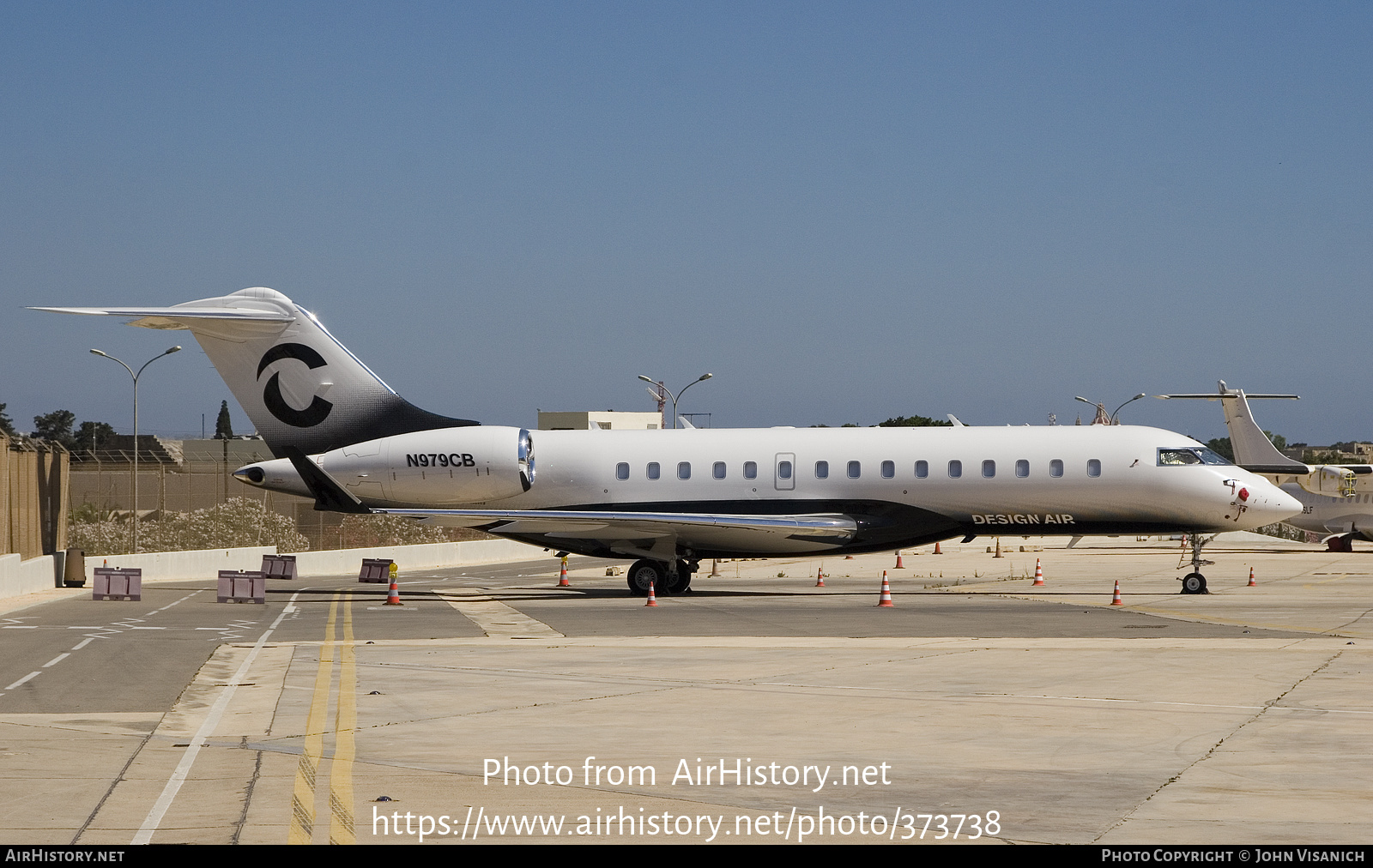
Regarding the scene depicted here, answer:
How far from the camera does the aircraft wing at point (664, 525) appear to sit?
98.8ft

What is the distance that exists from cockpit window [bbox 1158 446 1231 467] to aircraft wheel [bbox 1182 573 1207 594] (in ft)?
7.71

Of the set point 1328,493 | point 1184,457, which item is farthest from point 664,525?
point 1328,493

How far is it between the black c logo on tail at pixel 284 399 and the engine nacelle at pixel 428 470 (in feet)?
3.04

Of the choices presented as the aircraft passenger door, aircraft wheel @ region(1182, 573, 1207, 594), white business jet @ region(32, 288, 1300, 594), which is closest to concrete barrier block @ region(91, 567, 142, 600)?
white business jet @ region(32, 288, 1300, 594)

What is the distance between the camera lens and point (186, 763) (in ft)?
33.6

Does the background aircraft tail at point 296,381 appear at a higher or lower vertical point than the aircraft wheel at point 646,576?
higher

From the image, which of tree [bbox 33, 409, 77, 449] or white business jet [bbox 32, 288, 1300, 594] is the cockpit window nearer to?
white business jet [bbox 32, 288, 1300, 594]

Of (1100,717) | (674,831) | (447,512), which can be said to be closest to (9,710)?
(674,831)

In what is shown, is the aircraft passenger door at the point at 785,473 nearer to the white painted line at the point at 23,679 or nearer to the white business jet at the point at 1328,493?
the white painted line at the point at 23,679

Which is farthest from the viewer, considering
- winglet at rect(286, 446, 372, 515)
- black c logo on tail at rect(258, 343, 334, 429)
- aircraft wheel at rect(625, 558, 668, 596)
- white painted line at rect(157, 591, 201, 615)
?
black c logo on tail at rect(258, 343, 334, 429)

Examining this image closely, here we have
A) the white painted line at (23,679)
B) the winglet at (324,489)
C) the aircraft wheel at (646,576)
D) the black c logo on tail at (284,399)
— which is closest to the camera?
the white painted line at (23,679)

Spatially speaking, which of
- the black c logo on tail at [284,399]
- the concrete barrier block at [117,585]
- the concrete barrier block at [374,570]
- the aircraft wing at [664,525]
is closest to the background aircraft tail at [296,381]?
the black c logo on tail at [284,399]

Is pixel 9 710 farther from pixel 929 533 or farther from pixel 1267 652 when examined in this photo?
pixel 929 533

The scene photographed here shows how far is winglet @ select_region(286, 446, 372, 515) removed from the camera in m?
30.8
